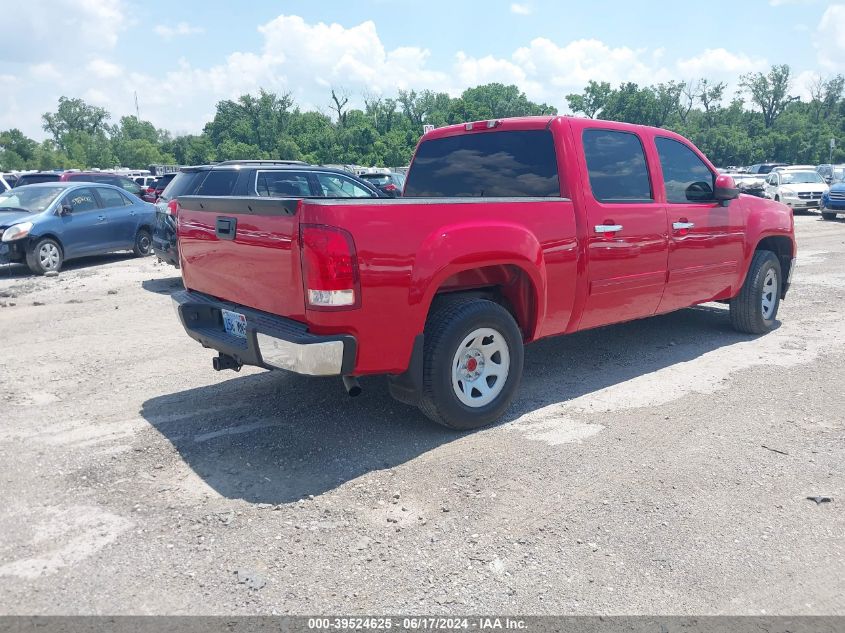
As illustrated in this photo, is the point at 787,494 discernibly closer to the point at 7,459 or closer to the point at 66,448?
the point at 66,448

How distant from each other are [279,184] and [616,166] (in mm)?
5319

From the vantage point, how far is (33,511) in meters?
3.61

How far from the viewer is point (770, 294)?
740cm

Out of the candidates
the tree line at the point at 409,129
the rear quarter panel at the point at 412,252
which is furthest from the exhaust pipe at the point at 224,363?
the tree line at the point at 409,129

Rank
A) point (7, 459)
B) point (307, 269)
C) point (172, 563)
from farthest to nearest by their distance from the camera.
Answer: point (7, 459) < point (307, 269) < point (172, 563)

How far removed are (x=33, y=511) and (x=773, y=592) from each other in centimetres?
363

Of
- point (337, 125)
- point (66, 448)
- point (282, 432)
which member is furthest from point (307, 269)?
point (337, 125)

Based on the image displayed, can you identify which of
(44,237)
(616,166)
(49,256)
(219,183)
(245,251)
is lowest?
(49,256)

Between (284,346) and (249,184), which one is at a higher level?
(249,184)

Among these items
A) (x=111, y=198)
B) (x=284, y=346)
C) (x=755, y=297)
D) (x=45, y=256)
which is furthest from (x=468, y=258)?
(x=111, y=198)

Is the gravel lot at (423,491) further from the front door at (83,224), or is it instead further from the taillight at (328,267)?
the front door at (83,224)

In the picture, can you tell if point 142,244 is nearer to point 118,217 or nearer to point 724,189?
point 118,217

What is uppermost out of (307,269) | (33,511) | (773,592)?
(307,269)

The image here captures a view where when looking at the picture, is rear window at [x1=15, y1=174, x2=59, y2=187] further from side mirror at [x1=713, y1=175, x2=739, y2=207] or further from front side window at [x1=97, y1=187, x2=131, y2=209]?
side mirror at [x1=713, y1=175, x2=739, y2=207]
